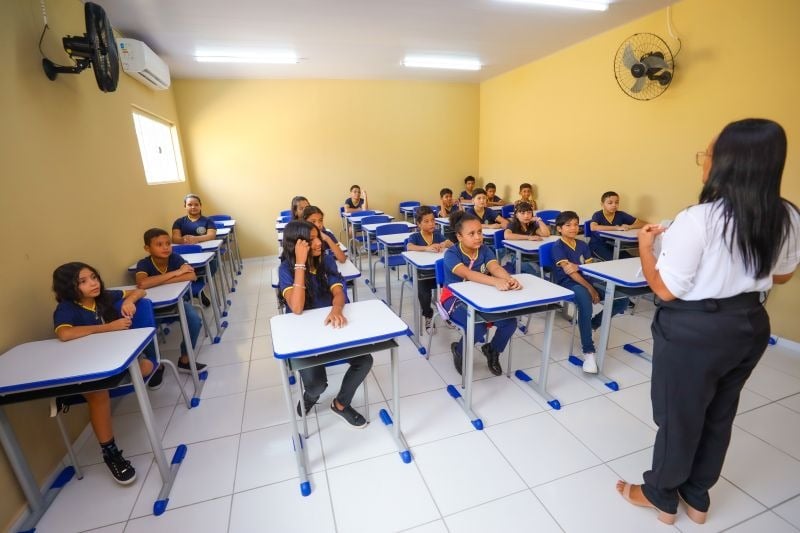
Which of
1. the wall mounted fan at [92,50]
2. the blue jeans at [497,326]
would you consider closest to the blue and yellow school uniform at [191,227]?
the wall mounted fan at [92,50]

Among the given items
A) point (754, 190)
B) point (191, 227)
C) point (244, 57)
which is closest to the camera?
point (754, 190)

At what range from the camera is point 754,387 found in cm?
240

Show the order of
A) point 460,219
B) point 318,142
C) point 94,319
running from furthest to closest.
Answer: point 318,142
point 460,219
point 94,319

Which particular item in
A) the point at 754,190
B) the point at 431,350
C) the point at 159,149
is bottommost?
the point at 431,350

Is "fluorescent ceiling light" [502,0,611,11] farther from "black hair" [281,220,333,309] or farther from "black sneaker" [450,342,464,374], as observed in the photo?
"black sneaker" [450,342,464,374]

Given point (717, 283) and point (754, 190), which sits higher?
point (754, 190)

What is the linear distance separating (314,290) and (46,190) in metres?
1.66

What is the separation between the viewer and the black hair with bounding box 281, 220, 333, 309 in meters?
2.00

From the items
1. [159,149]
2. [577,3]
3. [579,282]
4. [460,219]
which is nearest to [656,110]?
[577,3]

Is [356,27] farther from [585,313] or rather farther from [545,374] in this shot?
[545,374]

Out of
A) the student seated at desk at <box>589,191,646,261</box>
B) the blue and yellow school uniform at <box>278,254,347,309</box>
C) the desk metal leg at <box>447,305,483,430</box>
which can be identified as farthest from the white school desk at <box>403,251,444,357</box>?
the student seated at desk at <box>589,191,646,261</box>

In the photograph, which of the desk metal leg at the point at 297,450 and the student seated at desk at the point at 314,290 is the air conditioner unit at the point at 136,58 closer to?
the student seated at desk at the point at 314,290

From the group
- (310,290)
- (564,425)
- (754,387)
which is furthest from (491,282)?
(754,387)

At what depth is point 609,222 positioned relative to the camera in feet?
13.3
